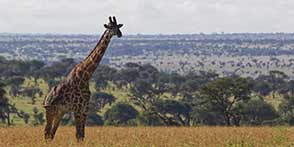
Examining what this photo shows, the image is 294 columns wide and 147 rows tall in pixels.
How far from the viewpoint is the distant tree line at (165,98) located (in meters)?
44.5

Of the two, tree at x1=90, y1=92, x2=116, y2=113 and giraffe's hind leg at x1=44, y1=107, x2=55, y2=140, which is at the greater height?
giraffe's hind leg at x1=44, y1=107, x2=55, y2=140

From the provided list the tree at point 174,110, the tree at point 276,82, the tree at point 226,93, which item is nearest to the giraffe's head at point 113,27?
the tree at point 226,93

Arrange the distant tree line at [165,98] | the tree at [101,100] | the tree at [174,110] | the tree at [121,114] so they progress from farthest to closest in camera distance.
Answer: the tree at [101,100]
the tree at [174,110]
the tree at [121,114]
the distant tree line at [165,98]

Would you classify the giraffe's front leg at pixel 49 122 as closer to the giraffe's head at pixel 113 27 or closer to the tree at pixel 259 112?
the giraffe's head at pixel 113 27

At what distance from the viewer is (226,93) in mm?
44188

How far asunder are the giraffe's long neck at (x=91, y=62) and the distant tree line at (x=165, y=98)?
23.2 m

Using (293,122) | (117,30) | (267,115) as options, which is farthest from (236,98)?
(117,30)

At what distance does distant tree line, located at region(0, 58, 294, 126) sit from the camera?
44500mm

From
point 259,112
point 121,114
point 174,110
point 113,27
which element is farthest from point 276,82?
point 113,27

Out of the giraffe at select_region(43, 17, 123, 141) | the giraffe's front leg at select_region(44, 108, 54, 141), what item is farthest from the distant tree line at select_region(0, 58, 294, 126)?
the giraffe at select_region(43, 17, 123, 141)

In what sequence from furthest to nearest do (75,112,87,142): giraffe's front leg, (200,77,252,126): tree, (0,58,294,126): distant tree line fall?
(0,58,294,126): distant tree line
(200,77,252,126): tree
(75,112,87,142): giraffe's front leg

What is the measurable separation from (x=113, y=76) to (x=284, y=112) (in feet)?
114

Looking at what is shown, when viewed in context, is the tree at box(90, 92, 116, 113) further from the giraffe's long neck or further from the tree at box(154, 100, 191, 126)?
the giraffe's long neck

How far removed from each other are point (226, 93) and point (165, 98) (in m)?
23.1
